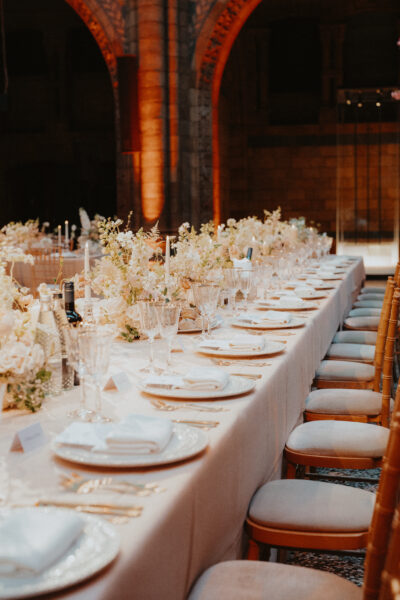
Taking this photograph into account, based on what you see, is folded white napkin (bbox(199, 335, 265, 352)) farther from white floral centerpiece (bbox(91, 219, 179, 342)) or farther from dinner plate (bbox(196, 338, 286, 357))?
white floral centerpiece (bbox(91, 219, 179, 342))

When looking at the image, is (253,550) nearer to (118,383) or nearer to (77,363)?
(118,383)

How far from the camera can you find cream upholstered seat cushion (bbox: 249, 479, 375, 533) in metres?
1.95

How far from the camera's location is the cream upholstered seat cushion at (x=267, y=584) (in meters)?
1.55

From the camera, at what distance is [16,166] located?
52.3 feet

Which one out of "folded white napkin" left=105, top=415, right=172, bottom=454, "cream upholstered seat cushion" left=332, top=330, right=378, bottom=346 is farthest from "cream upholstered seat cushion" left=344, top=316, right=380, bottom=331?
"folded white napkin" left=105, top=415, right=172, bottom=454

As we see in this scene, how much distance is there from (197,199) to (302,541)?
882 cm

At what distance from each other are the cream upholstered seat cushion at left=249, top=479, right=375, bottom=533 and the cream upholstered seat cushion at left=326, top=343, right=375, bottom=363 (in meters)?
2.22

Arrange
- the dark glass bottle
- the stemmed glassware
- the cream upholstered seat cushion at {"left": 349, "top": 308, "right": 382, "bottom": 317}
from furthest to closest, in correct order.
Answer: the cream upholstered seat cushion at {"left": 349, "top": 308, "right": 382, "bottom": 317}
the stemmed glassware
the dark glass bottle

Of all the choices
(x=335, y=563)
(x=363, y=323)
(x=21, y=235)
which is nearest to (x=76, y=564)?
(x=335, y=563)

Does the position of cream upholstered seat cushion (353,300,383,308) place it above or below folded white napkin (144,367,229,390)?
below

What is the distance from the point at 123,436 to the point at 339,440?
4.41 ft

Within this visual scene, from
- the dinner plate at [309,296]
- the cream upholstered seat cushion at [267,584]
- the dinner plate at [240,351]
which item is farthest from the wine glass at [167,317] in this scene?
the dinner plate at [309,296]

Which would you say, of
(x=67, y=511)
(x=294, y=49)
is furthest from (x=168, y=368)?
(x=294, y=49)

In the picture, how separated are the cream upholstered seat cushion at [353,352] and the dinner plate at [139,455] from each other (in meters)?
2.84
